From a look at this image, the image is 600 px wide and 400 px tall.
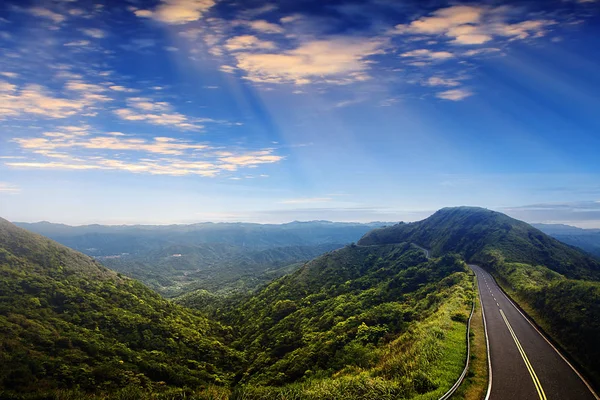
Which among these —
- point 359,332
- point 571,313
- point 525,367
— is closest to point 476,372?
point 525,367

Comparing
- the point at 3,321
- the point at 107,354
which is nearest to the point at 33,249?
the point at 3,321

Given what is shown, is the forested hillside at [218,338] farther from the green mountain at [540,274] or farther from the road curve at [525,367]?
the green mountain at [540,274]

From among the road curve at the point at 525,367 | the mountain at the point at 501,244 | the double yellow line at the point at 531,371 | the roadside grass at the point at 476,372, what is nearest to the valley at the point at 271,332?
the roadside grass at the point at 476,372

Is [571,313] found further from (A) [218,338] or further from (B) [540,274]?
(A) [218,338]

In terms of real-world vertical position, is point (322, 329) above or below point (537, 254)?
below

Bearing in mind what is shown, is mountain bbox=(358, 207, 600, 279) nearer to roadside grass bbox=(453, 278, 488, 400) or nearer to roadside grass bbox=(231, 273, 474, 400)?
roadside grass bbox=(453, 278, 488, 400)

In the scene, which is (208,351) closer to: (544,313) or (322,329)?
(322,329)

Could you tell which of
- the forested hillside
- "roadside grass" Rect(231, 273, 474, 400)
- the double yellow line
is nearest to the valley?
"roadside grass" Rect(231, 273, 474, 400)
